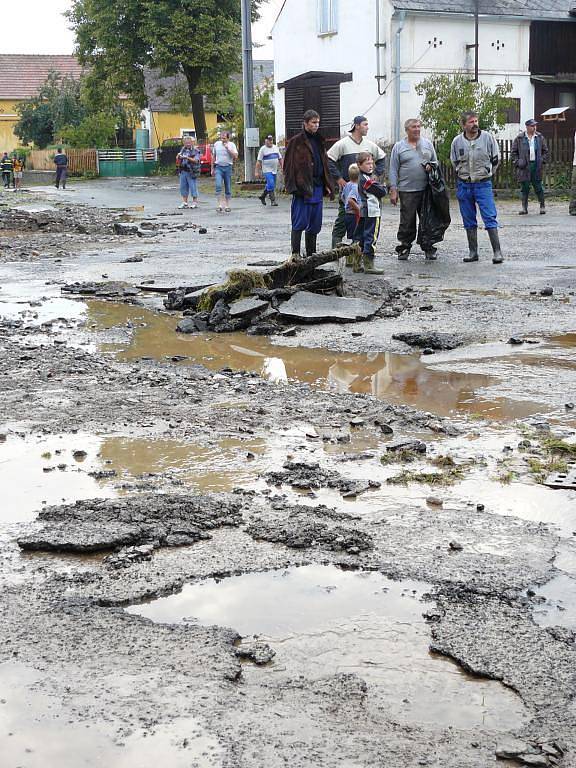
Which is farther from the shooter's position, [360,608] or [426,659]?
[360,608]

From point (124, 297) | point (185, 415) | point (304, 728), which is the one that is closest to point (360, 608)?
point (304, 728)

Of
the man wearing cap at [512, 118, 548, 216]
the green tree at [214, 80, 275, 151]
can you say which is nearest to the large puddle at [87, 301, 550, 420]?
the man wearing cap at [512, 118, 548, 216]

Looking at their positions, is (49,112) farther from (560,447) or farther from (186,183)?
(560,447)

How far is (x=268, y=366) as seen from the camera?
7691 mm

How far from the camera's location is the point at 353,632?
3.46 meters

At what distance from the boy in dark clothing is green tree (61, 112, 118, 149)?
157 ft

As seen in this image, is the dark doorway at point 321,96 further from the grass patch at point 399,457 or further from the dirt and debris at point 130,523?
the dirt and debris at point 130,523

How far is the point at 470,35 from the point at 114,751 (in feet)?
108

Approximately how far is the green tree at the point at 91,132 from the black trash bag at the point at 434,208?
4743 centimetres

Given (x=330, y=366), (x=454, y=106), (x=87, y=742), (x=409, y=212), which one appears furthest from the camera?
(x=454, y=106)

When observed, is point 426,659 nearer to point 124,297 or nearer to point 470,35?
point 124,297

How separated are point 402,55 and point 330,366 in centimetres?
2613

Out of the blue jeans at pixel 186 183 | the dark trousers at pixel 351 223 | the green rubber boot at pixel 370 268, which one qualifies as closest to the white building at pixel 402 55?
the blue jeans at pixel 186 183

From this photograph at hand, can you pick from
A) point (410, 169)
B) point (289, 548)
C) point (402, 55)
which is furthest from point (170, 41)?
point (289, 548)
